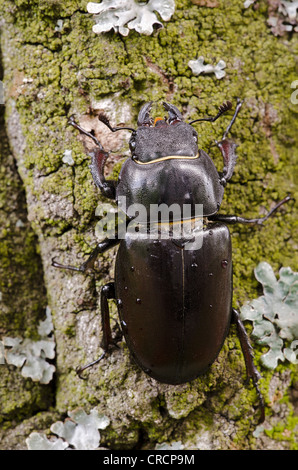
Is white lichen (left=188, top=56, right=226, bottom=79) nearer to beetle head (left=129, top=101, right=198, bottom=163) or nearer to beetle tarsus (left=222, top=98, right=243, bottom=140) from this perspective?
beetle tarsus (left=222, top=98, right=243, bottom=140)

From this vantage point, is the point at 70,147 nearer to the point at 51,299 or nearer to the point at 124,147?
the point at 124,147

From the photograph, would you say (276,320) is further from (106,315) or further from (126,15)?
(126,15)

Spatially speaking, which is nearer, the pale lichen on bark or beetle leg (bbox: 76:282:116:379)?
beetle leg (bbox: 76:282:116:379)

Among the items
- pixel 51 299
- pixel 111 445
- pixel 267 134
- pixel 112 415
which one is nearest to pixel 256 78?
pixel 267 134

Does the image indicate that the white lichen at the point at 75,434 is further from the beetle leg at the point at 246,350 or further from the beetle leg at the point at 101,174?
the beetle leg at the point at 101,174

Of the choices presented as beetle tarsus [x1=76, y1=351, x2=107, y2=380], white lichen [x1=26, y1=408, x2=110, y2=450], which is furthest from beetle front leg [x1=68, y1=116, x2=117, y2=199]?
white lichen [x1=26, y1=408, x2=110, y2=450]

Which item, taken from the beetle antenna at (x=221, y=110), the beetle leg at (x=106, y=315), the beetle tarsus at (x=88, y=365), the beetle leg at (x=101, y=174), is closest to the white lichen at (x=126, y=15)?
the beetle antenna at (x=221, y=110)
